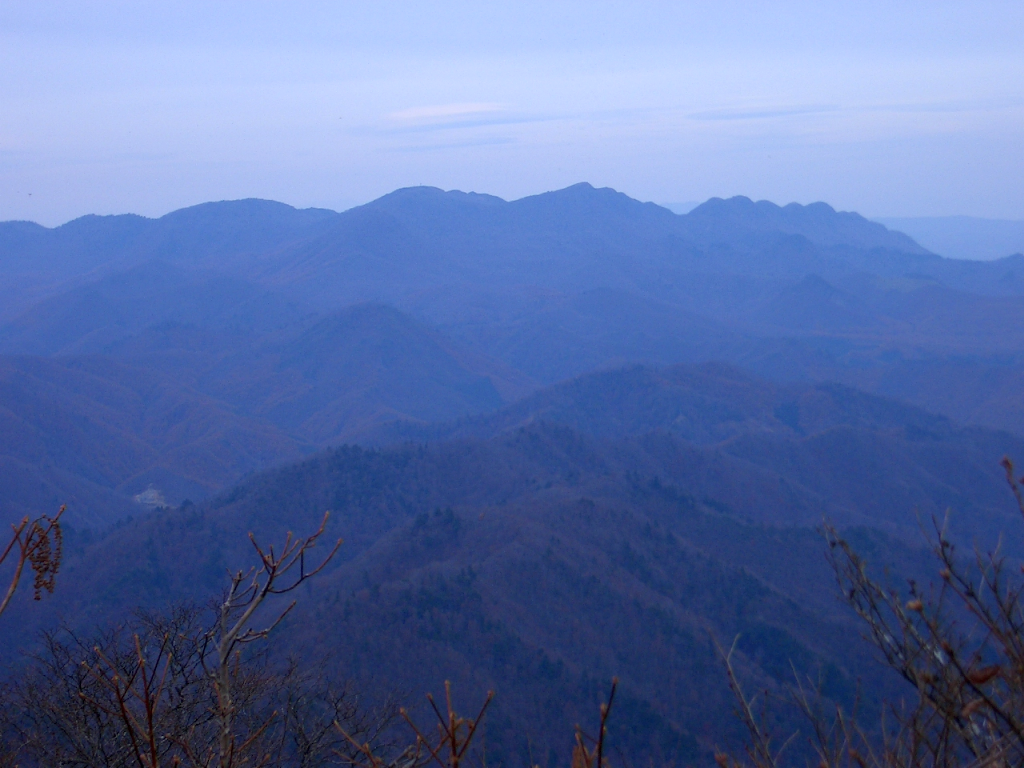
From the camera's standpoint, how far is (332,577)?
32562 mm

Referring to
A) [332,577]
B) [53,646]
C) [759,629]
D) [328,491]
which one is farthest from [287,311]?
[53,646]

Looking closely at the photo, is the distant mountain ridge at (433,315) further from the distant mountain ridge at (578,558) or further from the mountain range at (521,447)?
the distant mountain ridge at (578,558)

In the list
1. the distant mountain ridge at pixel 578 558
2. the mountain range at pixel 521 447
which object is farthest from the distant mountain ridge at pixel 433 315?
the distant mountain ridge at pixel 578 558

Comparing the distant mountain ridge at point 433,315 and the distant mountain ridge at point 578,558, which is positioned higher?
the distant mountain ridge at point 578,558

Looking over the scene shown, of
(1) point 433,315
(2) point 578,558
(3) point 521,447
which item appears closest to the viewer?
(2) point 578,558

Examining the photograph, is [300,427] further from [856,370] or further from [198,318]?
[856,370]

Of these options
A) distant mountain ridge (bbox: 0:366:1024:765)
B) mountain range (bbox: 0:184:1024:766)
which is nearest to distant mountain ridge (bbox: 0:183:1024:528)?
mountain range (bbox: 0:184:1024:766)

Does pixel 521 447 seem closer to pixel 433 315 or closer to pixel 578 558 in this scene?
pixel 578 558

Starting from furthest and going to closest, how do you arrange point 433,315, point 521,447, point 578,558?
1. point 433,315
2. point 521,447
3. point 578,558

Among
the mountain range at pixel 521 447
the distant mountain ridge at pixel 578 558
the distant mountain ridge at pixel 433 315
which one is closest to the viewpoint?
the distant mountain ridge at pixel 578 558

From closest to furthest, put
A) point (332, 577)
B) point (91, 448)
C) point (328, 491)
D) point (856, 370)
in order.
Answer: point (332, 577), point (328, 491), point (91, 448), point (856, 370)

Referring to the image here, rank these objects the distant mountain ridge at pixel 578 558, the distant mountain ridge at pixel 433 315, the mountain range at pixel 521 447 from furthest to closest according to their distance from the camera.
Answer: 1. the distant mountain ridge at pixel 433 315
2. the mountain range at pixel 521 447
3. the distant mountain ridge at pixel 578 558

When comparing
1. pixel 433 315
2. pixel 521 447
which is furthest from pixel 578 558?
pixel 433 315

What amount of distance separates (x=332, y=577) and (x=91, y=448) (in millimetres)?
43260
